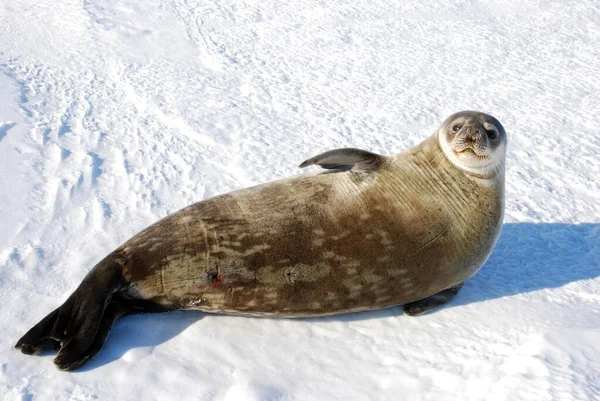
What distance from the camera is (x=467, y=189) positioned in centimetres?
336

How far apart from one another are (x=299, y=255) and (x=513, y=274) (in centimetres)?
133

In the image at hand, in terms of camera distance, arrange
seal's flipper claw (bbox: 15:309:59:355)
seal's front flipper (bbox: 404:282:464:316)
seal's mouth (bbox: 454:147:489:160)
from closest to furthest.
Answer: seal's flipper claw (bbox: 15:309:59:355), seal's front flipper (bbox: 404:282:464:316), seal's mouth (bbox: 454:147:489:160)

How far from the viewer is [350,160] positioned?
3.26m

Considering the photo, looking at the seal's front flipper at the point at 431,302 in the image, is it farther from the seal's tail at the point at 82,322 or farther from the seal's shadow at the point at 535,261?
the seal's tail at the point at 82,322

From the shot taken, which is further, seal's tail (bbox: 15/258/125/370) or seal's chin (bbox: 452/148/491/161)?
seal's chin (bbox: 452/148/491/161)

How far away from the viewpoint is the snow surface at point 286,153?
265cm

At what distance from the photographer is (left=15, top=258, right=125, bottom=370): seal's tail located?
8.68 feet

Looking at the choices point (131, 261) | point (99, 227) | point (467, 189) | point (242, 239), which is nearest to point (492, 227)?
point (467, 189)

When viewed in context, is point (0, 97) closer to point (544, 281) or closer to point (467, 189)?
point (467, 189)

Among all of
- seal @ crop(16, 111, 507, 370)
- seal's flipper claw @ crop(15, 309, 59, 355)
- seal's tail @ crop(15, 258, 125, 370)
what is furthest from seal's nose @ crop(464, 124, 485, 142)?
seal's flipper claw @ crop(15, 309, 59, 355)

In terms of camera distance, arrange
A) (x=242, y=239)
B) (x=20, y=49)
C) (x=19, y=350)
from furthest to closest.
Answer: (x=20, y=49)
(x=242, y=239)
(x=19, y=350)

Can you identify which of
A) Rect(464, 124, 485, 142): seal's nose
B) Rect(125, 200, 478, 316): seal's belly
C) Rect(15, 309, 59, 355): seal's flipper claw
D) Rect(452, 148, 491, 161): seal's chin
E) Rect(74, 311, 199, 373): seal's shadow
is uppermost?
Rect(464, 124, 485, 142): seal's nose

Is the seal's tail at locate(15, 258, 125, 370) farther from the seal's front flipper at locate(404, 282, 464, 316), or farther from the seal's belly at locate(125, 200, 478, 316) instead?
the seal's front flipper at locate(404, 282, 464, 316)

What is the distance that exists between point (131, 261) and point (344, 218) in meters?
0.98
